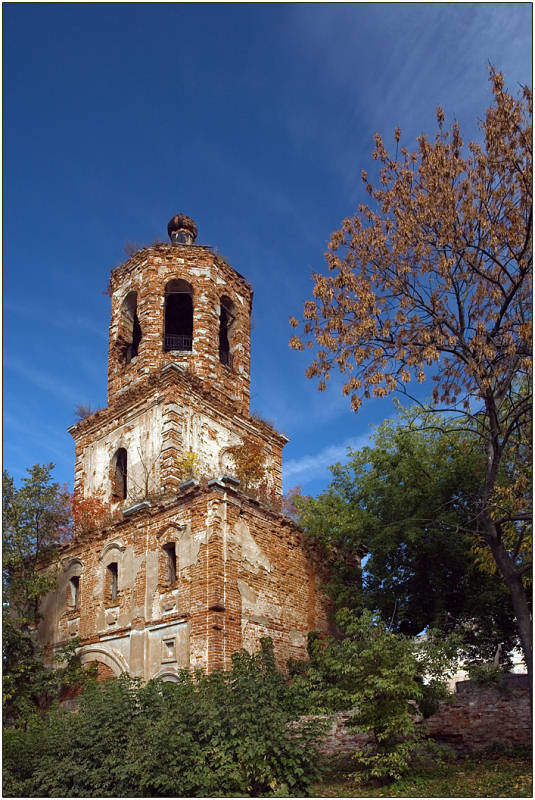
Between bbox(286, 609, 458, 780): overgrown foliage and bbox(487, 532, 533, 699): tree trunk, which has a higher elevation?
bbox(487, 532, 533, 699): tree trunk

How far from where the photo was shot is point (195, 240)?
21.3 m

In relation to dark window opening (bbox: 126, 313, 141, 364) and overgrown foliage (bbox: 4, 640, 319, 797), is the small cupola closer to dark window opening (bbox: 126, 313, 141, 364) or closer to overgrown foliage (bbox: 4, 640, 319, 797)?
dark window opening (bbox: 126, 313, 141, 364)

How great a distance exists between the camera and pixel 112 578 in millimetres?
16391

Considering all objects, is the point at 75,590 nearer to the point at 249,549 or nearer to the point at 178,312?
the point at 249,549

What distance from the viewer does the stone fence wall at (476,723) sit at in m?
12.2

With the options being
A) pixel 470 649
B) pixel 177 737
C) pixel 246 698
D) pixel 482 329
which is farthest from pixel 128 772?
pixel 470 649

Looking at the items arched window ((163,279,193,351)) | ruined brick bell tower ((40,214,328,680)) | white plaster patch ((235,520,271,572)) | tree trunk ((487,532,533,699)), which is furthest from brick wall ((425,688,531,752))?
arched window ((163,279,193,351))

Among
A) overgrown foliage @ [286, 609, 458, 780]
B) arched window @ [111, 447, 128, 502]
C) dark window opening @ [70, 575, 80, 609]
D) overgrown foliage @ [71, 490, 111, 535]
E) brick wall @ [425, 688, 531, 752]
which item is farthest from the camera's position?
arched window @ [111, 447, 128, 502]

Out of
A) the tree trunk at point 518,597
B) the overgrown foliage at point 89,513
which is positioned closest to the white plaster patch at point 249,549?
the overgrown foliage at point 89,513

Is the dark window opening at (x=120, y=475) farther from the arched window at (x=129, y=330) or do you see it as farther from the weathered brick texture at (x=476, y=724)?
the weathered brick texture at (x=476, y=724)

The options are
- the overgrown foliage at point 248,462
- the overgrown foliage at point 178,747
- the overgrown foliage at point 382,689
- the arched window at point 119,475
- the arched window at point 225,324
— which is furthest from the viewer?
the arched window at point 225,324

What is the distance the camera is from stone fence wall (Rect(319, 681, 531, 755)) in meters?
12.2

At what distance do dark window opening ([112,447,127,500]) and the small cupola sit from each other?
22.7 feet

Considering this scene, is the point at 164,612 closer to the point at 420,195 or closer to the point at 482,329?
the point at 482,329
